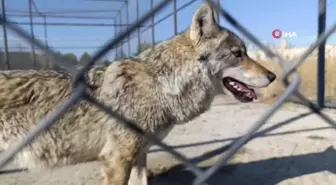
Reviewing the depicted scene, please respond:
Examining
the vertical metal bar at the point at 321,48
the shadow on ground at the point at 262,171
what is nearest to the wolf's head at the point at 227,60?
the shadow on ground at the point at 262,171

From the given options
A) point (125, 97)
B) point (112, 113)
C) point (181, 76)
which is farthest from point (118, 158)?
point (112, 113)

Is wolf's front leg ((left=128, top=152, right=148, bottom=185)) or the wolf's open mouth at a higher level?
the wolf's open mouth

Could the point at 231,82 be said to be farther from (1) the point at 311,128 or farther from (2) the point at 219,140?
(1) the point at 311,128

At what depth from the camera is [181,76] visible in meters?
2.67

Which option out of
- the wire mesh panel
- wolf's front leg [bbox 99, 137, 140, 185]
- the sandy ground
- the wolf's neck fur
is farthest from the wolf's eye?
the wire mesh panel

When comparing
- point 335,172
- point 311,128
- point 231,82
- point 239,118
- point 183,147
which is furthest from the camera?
point 239,118

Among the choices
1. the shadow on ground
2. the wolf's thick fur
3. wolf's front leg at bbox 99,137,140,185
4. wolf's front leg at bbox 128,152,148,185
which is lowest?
the shadow on ground

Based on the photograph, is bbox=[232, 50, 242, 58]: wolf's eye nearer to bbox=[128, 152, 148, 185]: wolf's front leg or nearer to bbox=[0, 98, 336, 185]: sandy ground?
bbox=[0, 98, 336, 185]: sandy ground

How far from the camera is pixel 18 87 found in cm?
230

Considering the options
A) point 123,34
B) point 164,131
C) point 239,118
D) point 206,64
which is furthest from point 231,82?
point 239,118

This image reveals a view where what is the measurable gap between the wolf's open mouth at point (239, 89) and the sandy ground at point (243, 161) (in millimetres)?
328

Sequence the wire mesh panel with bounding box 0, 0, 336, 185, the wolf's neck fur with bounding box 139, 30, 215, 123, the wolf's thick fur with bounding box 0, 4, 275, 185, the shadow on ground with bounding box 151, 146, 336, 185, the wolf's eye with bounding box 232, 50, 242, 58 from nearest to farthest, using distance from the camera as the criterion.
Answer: the wire mesh panel with bounding box 0, 0, 336, 185 < the wolf's thick fur with bounding box 0, 4, 275, 185 < the wolf's neck fur with bounding box 139, 30, 215, 123 < the wolf's eye with bounding box 232, 50, 242, 58 < the shadow on ground with bounding box 151, 146, 336, 185

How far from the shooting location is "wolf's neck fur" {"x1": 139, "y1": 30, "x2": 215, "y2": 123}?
104 inches

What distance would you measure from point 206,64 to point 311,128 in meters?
2.79
